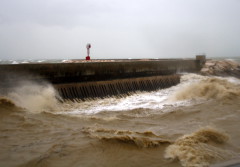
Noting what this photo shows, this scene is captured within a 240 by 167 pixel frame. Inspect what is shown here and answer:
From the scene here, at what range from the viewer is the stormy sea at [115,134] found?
338 centimetres

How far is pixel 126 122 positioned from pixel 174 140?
164cm

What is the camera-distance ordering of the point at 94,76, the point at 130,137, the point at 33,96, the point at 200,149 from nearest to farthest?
the point at 200,149 < the point at 130,137 < the point at 33,96 < the point at 94,76

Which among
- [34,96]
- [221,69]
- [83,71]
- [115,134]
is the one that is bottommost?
[115,134]

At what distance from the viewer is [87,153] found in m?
3.62

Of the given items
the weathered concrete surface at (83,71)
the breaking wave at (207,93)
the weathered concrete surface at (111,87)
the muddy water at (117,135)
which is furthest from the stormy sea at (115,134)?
the weathered concrete surface at (111,87)

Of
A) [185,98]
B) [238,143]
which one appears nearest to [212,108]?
[185,98]

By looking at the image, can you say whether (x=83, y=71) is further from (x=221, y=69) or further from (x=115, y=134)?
(x=221, y=69)

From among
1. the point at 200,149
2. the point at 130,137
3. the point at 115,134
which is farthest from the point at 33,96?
the point at 200,149

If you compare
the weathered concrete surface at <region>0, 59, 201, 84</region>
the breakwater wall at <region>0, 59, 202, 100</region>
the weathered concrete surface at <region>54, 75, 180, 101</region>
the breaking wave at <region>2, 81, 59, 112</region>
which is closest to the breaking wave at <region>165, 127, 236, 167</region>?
the breaking wave at <region>2, 81, 59, 112</region>

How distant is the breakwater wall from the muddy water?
0.86 metres

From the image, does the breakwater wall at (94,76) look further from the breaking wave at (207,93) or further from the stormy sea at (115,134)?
the breaking wave at (207,93)

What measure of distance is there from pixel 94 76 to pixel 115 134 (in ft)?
19.9

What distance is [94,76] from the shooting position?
33.6ft

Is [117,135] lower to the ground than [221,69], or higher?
lower
